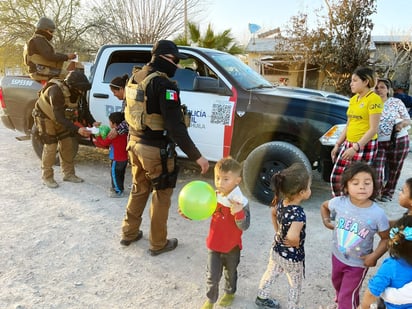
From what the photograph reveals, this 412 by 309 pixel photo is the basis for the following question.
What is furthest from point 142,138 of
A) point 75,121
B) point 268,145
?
point 75,121

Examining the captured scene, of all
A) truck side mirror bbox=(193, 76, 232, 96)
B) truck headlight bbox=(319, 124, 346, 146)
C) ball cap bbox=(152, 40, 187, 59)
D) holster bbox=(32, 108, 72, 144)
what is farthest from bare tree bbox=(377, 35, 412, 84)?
ball cap bbox=(152, 40, 187, 59)

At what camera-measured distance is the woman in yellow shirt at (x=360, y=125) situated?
327cm

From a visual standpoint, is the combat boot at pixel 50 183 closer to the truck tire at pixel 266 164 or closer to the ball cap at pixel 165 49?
the truck tire at pixel 266 164

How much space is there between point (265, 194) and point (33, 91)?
4028 millimetres

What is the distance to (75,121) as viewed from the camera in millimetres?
5047

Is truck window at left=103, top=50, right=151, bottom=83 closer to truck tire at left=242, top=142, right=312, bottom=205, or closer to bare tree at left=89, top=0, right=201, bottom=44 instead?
truck tire at left=242, top=142, right=312, bottom=205

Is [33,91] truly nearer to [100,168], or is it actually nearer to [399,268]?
[100,168]

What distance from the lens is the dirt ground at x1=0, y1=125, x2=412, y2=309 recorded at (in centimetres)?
266

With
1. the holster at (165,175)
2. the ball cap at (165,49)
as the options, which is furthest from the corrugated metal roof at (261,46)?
the holster at (165,175)

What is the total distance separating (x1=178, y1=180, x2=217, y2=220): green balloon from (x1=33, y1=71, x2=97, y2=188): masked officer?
265 centimetres

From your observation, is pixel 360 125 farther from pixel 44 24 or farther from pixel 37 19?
pixel 37 19

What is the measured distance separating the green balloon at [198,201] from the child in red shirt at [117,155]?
7.72ft

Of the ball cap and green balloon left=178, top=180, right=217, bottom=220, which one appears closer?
green balloon left=178, top=180, right=217, bottom=220

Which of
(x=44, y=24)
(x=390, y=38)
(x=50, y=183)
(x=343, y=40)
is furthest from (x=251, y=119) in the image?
(x=390, y=38)
